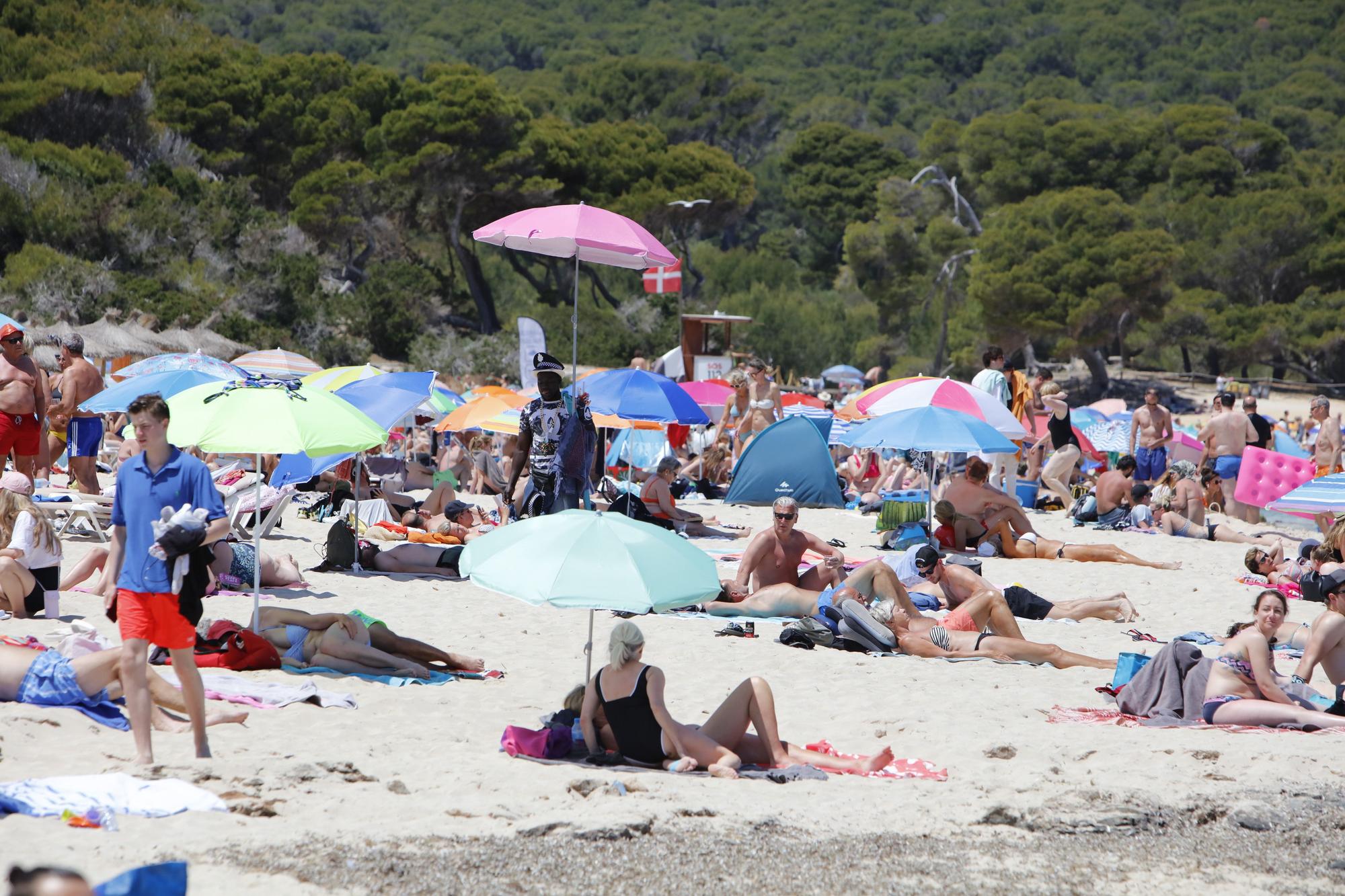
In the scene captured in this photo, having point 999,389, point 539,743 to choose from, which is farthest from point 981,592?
point 999,389

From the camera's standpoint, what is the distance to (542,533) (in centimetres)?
511

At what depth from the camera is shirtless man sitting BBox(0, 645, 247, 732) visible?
16.3 ft

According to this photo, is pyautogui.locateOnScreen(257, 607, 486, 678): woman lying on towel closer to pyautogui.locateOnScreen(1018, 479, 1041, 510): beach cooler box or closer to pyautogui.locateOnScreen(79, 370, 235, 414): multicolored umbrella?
pyautogui.locateOnScreen(79, 370, 235, 414): multicolored umbrella

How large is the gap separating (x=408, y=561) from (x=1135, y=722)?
4543mm

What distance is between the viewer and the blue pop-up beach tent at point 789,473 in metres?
13.4

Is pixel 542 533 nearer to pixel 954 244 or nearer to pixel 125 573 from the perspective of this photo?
pixel 125 573

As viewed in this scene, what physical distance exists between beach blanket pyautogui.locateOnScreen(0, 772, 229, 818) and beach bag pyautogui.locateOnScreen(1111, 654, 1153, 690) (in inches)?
155

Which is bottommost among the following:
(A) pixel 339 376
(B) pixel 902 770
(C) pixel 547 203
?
(B) pixel 902 770

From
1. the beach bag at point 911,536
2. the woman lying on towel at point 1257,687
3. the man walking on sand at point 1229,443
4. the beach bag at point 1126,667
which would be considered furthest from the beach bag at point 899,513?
the woman lying on towel at point 1257,687

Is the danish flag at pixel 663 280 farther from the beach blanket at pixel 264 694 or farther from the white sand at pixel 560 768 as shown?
the beach blanket at pixel 264 694

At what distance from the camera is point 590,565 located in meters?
4.95

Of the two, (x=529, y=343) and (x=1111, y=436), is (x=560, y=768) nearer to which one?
(x=529, y=343)

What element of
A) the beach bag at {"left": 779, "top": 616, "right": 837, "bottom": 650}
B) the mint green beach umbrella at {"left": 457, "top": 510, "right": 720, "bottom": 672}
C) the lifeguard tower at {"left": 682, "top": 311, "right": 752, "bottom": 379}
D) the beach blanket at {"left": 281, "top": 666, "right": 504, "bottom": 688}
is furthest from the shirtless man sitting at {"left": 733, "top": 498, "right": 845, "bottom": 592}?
the lifeguard tower at {"left": 682, "top": 311, "right": 752, "bottom": 379}

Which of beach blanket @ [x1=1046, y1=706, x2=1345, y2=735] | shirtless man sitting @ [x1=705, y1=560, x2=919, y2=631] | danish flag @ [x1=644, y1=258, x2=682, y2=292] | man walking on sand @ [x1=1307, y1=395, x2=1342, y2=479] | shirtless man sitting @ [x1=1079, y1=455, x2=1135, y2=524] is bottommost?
beach blanket @ [x1=1046, y1=706, x2=1345, y2=735]
